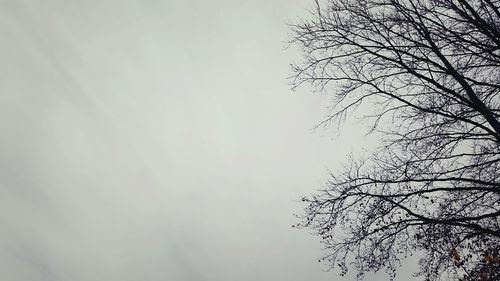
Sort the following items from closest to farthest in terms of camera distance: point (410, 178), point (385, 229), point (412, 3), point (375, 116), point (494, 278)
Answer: point (494, 278) → point (385, 229) → point (410, 178) → point (412, 3) → point (375, 116)

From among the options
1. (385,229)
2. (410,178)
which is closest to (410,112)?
(410,178)

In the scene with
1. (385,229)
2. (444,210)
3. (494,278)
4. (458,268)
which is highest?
(444,210)

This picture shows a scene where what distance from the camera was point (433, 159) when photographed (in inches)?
238

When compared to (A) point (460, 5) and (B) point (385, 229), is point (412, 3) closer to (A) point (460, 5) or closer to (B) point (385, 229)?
(A) point (460, 5)

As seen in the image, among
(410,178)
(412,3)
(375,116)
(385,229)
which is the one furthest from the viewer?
(375,116)

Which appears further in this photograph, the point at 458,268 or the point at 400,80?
the point at 400,80

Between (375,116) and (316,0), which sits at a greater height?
(316,0)

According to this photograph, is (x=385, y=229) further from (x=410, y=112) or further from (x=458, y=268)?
(x=410, y=112)

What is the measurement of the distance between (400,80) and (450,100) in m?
0.99

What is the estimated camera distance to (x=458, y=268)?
5.73 metres

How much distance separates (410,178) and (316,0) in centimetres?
400

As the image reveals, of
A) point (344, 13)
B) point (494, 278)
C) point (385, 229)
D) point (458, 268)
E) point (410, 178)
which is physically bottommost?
point (494, 278)

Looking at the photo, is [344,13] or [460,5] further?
[344,13]

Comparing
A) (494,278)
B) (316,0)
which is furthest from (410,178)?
(316,0)
